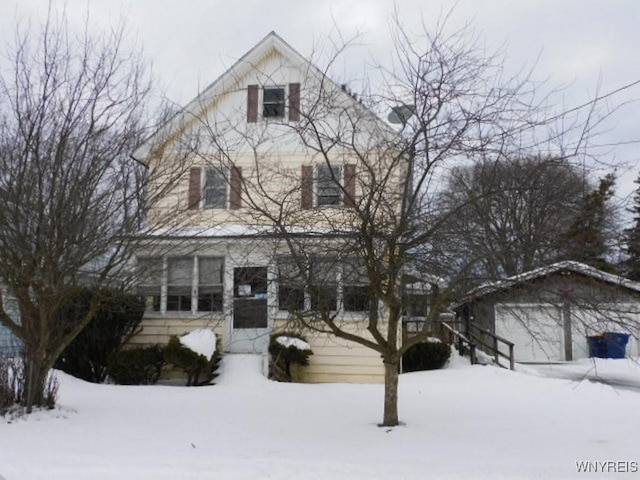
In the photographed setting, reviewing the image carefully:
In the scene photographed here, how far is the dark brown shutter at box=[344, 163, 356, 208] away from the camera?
24.2ft

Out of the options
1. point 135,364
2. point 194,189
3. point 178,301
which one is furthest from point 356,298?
point 178,301

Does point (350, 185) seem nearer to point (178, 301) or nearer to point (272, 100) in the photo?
point (272, 100)

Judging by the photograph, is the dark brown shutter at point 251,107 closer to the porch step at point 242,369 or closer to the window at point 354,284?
the porch step at point 242,369

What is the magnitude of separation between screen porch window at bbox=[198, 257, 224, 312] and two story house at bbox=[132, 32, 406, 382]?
2 cm

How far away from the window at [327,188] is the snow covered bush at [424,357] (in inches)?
294

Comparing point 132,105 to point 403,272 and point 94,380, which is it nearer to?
point 403,272

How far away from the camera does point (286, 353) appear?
42.4ft

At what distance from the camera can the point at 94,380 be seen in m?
12.9

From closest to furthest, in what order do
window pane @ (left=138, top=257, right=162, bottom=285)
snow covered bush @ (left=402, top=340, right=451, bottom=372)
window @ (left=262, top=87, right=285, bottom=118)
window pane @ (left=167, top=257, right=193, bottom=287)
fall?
Answer: window pane @ (left=138, top=257, right=162, bottom=285), window @ (left=262, top=87, right=285, bottom=118), window pane @ (left=167, top=257, right=193, bottom=287), snow covered bush @ (left=402, top=340, right=451, bottom=372)

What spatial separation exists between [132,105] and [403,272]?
17.2 feet

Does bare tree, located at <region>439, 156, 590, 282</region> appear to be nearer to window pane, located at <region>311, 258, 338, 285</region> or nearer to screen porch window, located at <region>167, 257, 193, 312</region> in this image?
window pane, located at <region>311, 258, 338, 285</region>

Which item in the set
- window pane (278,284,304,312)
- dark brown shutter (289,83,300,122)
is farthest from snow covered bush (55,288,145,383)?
dark brown shutter (289,83,300,122)

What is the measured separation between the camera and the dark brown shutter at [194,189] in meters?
10.5

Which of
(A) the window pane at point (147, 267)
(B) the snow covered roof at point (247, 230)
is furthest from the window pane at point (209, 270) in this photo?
(A) the window pane at point (147, 267)
